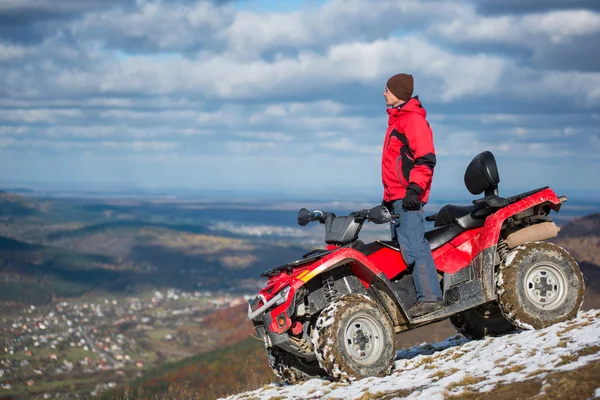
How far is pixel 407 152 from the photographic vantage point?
1016 centimetres

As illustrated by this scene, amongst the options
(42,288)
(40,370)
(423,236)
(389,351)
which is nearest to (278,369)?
(389,351)

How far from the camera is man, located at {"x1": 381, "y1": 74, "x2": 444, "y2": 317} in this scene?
993 centimetres

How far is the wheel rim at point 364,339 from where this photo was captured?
9602 millimetres

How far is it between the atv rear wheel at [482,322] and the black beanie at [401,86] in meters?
3.27

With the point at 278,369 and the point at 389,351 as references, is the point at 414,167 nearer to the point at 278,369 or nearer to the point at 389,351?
the point at 389,351

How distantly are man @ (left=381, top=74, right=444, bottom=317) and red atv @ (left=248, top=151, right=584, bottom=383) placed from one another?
22 cm

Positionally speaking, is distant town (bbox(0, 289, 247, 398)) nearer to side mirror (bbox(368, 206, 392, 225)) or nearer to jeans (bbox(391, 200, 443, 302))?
jeans (bbox(391, 200, 443, 302))

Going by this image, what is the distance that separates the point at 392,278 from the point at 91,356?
11188 cm

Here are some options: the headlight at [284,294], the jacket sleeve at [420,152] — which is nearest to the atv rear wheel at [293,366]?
the headlight at [284,294]

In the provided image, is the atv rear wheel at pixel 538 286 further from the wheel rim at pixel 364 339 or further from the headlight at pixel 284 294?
the headlight at pixel 284 294

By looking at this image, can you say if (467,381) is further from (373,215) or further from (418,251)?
(373,215)

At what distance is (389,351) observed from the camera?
9.79m

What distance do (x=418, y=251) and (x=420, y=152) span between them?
1280 mm

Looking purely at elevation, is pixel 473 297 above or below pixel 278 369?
above
